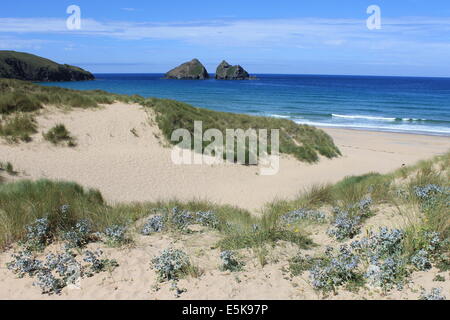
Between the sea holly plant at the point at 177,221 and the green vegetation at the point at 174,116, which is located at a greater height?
the green vegetation at the point at 174,116

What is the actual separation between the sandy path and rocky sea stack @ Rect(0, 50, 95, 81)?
265 feet

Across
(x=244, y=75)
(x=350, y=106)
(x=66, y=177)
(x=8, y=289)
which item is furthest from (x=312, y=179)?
(x=244, y=75)

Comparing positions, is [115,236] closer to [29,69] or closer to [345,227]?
[345,227]

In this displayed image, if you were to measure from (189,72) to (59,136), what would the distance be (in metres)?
132

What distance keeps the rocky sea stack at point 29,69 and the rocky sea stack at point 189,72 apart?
1933 inches

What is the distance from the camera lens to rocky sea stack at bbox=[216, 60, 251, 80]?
14275 cm

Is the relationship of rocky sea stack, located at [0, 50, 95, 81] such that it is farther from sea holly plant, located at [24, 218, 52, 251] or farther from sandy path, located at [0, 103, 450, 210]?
sea holly plant, located at [24, 218, 52, 251]

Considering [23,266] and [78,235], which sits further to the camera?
[78,235]

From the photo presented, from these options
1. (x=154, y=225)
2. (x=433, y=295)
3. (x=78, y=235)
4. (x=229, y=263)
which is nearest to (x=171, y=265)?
(x=229, y=263)

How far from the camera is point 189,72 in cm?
14200

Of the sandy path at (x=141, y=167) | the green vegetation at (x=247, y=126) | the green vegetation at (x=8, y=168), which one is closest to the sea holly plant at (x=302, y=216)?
the sandy path at (x=141, y=167)

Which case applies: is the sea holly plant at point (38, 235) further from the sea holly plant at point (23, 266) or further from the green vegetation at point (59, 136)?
the green vegetation at point (59, 136)

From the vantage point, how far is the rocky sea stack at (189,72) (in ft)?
463

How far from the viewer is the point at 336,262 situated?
410cm
